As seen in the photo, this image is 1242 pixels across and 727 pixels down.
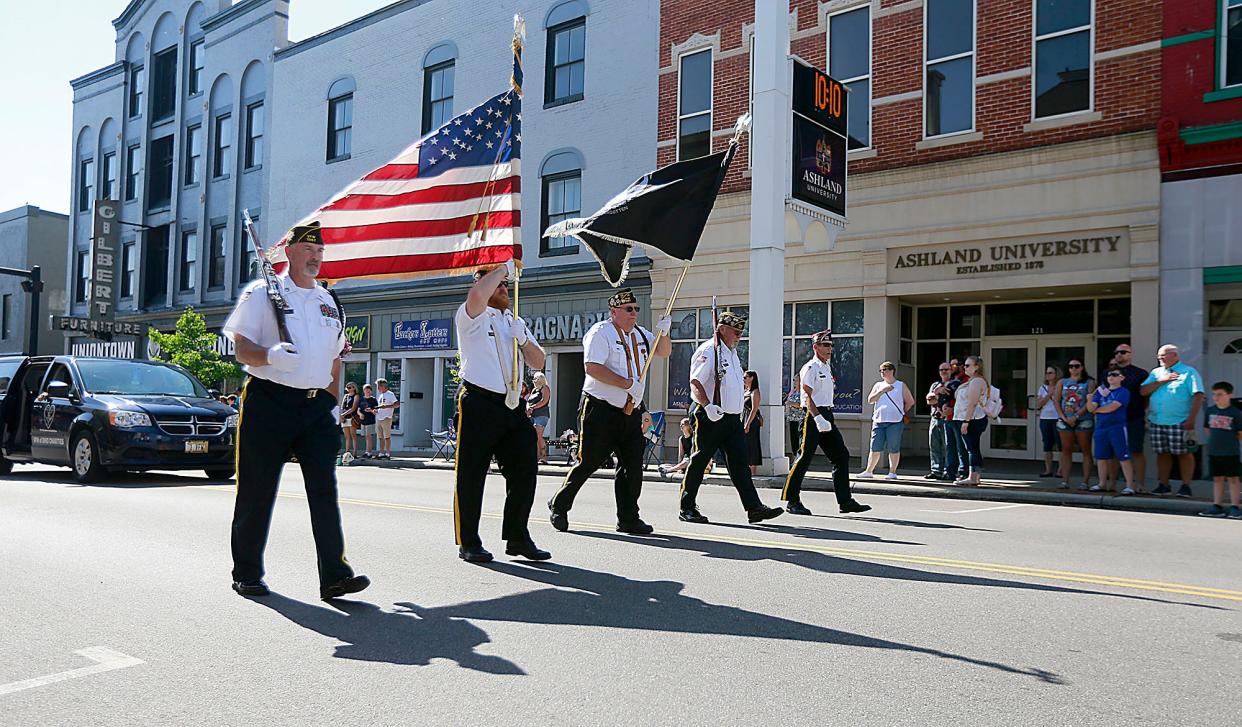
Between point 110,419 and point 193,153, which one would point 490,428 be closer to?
point 110,419

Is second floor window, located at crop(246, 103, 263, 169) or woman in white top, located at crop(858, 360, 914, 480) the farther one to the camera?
second floor window, located at crop(246, 103, 263, 169)

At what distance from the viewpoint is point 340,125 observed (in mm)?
29969

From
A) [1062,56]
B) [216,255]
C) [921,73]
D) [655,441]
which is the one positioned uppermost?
[921,73]

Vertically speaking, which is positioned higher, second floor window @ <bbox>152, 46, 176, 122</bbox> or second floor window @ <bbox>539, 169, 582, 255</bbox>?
second floor window @ <bbox>152, 46, 176, 122</bbox>

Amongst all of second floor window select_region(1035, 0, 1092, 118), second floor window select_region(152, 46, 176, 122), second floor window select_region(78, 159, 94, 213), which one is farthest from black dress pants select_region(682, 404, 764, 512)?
second floor window select_region(78, 159, 94, 213)

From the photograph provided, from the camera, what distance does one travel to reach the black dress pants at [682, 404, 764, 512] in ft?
29.1

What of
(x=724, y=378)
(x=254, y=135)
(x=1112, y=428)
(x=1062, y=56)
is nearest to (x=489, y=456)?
(x=724, y=378)

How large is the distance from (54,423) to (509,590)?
1036 cm

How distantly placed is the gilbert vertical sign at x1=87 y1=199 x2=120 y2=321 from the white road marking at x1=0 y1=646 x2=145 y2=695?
Answer: 3666cm

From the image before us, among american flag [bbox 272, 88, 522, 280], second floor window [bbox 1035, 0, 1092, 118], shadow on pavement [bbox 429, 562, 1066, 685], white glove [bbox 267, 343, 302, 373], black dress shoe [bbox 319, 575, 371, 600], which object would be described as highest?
second floor window [bbox 1035, 0, 1092, 118]

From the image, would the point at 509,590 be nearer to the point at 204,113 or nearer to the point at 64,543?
the point at 64,543

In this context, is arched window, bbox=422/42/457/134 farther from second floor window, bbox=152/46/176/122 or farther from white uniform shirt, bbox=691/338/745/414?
white uniform shirt, bbox=691/338/745/414

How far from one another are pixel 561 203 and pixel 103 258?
70.4ft

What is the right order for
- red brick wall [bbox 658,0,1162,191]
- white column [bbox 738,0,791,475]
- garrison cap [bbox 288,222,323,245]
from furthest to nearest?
white column [bbox 738,0,791,475], red brick wall [bbox 658,0,1162,191], garrison cap [bbox 288,222,323,245]
